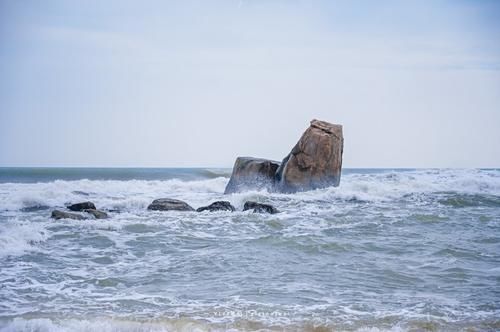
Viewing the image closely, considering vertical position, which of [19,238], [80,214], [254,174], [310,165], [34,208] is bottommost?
[34,208]

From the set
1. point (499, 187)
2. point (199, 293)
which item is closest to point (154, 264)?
point (199, 293)

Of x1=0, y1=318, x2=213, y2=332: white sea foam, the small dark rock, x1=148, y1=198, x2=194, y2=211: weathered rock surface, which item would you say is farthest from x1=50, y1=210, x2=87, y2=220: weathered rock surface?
the small dark rock

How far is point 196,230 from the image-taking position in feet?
40.4

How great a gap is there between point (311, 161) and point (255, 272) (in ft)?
44.5

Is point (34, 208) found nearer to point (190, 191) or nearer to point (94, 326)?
point (190, 191)

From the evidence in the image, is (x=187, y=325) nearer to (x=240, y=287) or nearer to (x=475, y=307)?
(x=240, y=287)

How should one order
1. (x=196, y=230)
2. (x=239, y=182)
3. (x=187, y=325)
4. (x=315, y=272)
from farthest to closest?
(x=239, y=182), (x=196, y=230), (x=315, y=272), (x=187, y=325)

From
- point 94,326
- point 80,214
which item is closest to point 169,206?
point 80,214

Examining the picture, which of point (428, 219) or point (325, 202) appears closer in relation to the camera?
point (428, 219)

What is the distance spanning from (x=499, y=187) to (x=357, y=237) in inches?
597

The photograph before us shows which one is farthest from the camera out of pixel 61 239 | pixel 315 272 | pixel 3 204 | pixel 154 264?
pixel 3 204

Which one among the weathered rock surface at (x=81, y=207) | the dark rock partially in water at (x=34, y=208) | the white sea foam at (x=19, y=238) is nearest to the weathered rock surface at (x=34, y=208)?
the dark rock partially in water at (x=34, y=208)

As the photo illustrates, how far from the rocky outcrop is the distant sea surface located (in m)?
5.48

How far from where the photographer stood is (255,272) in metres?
8.03
